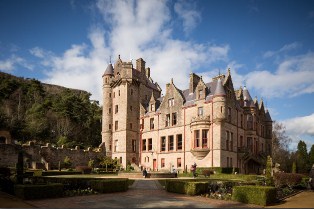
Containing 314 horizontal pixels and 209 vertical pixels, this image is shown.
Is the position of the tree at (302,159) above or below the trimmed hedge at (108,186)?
below

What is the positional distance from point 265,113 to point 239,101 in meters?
Answer: 10.8

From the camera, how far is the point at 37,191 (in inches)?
668

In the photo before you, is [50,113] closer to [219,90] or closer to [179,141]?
[179,141]

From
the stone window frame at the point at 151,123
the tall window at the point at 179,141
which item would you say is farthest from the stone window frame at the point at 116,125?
the tall window at the point at 179,141

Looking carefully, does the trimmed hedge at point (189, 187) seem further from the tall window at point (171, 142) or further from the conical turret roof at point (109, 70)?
the conical turret roof at point (109, 70)

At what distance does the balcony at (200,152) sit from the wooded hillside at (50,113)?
2699 cm

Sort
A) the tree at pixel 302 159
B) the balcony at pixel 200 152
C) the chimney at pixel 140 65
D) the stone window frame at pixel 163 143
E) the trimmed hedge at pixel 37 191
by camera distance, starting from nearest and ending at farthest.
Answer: the trimmed hedge at pixel 37 191, the balcony at pixel 200 152, the stone window frame at pixel 163 143, the chimney at pixel 140 65, the tree at pixel 302 159

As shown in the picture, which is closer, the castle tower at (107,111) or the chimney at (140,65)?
the castle tower at (107,111)

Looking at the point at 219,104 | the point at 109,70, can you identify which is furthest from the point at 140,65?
the point at 219,104

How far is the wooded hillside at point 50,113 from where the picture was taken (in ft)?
192

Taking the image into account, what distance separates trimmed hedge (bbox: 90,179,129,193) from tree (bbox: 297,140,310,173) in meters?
51.9

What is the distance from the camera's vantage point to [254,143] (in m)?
45.0

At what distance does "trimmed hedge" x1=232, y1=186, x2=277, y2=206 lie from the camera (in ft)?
53.7

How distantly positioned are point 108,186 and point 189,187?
5.61 m
